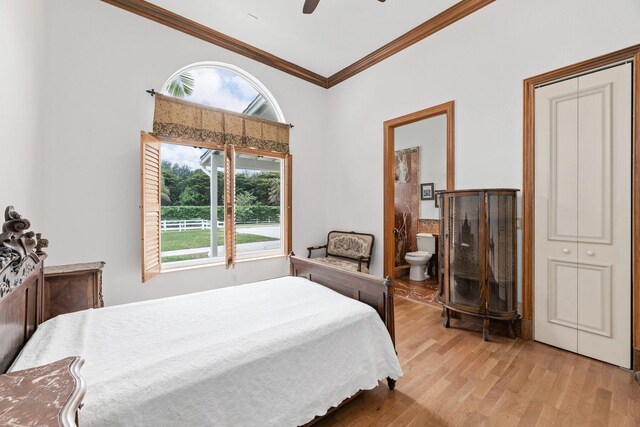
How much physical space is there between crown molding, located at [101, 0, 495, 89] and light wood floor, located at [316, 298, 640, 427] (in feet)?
11.1

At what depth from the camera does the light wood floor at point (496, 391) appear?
161 centimetres

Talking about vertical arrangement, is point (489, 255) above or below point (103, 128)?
below

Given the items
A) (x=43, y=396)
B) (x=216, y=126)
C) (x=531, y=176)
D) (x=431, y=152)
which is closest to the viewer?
(x=43, y=396)

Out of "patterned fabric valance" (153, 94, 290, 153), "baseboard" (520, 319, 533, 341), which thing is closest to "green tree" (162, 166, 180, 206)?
"patterned fabric valance" (153, 94, 290, 153)

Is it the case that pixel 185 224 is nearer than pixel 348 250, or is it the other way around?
pixel 185 224

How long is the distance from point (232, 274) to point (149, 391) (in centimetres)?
274

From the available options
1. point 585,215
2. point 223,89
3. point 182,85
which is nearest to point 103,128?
point 182,85

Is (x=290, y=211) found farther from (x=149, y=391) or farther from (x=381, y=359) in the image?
(x=149, y=391)

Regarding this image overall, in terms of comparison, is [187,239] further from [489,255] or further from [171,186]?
[489,255]

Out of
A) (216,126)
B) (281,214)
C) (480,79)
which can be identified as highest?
(480,79)

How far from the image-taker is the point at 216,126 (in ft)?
11.5

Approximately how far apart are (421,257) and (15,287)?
441cm

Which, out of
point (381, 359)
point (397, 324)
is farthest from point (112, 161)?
point (397, 324)

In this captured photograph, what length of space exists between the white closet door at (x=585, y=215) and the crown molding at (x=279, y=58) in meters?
1.32
